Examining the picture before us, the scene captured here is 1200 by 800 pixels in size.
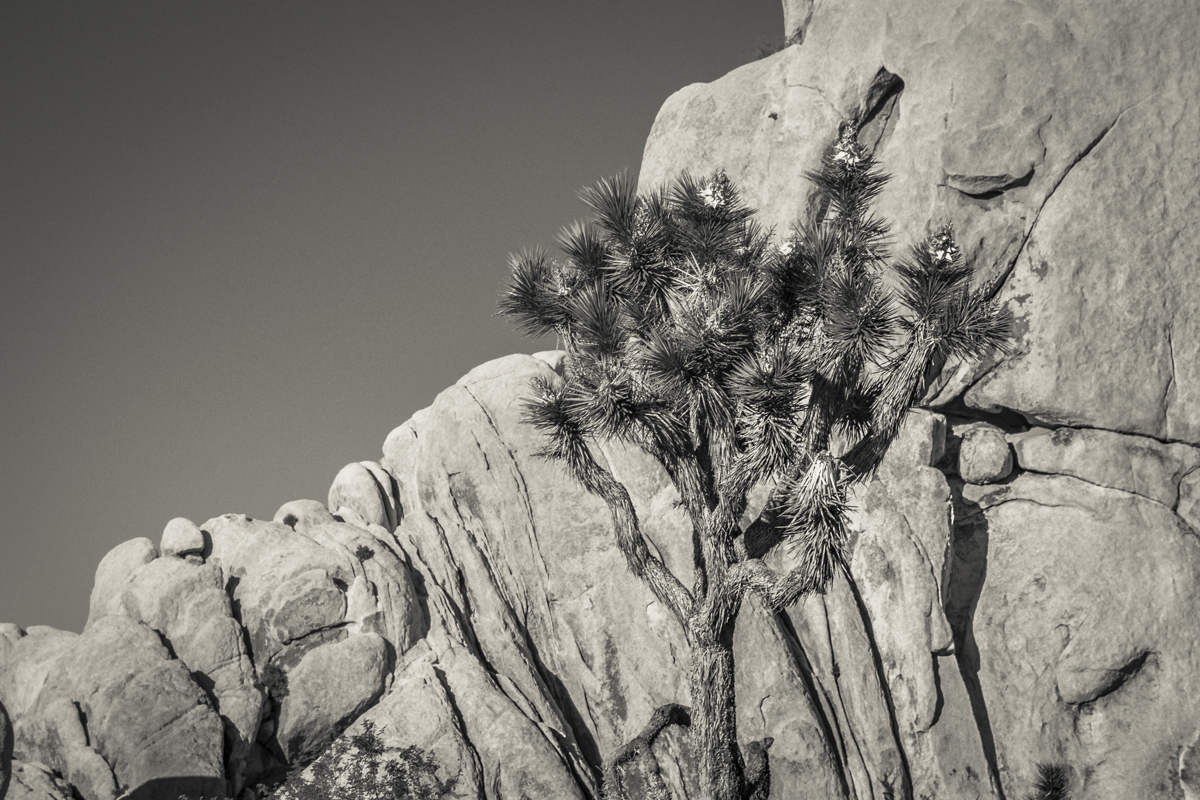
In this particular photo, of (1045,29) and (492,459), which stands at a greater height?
(1045,29)

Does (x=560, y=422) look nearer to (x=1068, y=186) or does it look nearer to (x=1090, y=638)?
(x=1090, y=638)

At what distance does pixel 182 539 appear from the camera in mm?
20875

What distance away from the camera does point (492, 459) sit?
2148 cm

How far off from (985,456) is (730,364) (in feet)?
26.0

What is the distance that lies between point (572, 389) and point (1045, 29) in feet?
41.5

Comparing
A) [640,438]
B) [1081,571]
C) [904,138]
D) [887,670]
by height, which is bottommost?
[887,670]

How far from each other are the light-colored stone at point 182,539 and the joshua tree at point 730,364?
10954 millimetres

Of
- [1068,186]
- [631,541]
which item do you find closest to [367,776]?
[631,541]

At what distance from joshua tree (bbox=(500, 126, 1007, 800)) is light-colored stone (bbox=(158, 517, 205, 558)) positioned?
35.9 feet

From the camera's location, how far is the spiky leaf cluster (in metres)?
12.5

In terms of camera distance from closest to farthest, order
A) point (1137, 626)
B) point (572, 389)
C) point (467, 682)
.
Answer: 1. point (572, 389)
2. point (1137, 626)
3. point (467, 682)

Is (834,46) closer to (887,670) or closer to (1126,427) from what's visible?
(1126,427)

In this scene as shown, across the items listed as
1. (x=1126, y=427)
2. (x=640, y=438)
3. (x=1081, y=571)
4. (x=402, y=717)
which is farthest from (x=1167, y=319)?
(x=402, y=717)

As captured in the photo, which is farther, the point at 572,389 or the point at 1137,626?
the point at 1137,626
